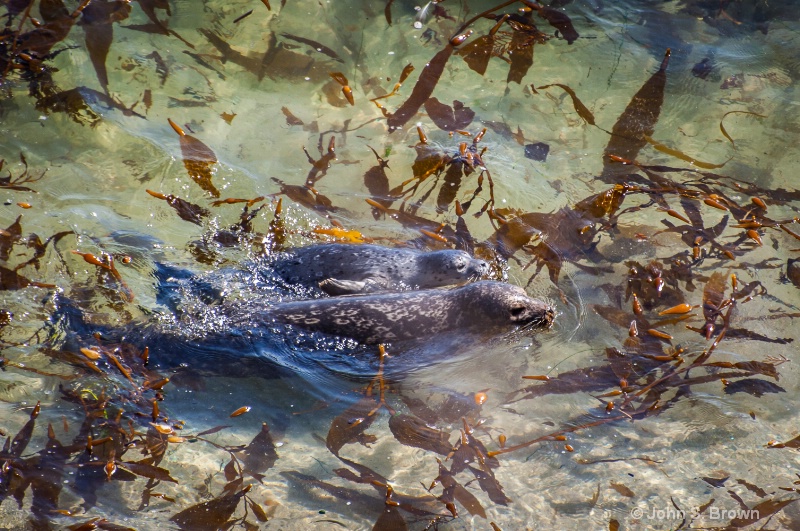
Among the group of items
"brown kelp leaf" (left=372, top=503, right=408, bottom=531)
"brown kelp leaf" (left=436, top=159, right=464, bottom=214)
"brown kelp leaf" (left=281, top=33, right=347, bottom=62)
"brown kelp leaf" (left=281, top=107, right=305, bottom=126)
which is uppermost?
"brown kelp leaf" (left=281, top=33, right=347, bottom=62)

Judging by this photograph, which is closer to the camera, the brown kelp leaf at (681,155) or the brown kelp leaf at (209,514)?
the brown kelp leaf at (209,514)

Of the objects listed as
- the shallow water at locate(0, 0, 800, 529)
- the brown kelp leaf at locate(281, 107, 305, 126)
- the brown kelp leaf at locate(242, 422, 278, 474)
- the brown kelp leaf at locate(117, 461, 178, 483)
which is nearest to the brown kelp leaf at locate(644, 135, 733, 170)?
the shallow water at locate(0, 0, 800, 529)

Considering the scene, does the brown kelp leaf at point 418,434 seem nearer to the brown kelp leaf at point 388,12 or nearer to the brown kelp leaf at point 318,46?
the brown kelp leaf at point 318,46

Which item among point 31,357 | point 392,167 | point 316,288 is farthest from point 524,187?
point 31,357

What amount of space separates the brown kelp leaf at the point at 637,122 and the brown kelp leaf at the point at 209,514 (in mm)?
4449

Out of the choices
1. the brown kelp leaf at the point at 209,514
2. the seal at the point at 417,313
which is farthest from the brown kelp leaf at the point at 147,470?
the seal at the point at 417,313

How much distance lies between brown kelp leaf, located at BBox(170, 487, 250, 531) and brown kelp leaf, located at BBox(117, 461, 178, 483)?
A: 24 cm

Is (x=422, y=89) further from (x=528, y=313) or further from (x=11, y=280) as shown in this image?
(x=11, y=280)

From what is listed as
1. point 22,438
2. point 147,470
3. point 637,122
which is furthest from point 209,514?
point 637,122

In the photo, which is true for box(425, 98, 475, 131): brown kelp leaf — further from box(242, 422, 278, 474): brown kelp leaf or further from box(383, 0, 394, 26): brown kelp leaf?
box(242, 422, 278, 474): brown kelp leaf

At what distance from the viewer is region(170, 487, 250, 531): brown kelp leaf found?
3.36 metres

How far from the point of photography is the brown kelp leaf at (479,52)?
23.3ft

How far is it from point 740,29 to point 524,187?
365cm

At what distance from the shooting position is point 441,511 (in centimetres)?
355
